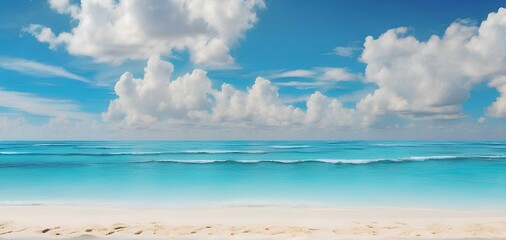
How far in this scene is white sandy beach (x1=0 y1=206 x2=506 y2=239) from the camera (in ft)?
25.9

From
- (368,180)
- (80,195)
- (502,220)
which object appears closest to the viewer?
(502,220)

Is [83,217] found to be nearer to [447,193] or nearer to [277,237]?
[277,237]

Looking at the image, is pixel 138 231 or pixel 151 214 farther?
pixel 151 214

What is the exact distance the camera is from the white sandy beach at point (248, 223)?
7.89 meters

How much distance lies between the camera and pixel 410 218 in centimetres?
1012

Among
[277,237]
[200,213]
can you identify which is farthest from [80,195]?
[277,237]

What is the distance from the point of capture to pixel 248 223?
9367mm

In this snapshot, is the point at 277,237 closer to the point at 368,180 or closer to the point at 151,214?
the point at 151,214

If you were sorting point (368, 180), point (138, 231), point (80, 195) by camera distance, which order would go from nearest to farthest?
point (138, 231) → point (80, 195) → point (368, 180)

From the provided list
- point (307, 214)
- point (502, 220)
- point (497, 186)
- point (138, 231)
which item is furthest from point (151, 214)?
point (497, 186)

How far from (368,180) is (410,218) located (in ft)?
33.7

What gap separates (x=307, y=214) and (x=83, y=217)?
6.27m

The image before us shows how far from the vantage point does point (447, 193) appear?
15672mm

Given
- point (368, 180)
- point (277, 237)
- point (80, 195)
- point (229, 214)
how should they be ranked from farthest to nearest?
point (368, 180)
point (80, 195)
point (229, 214)
point (277, 237)
